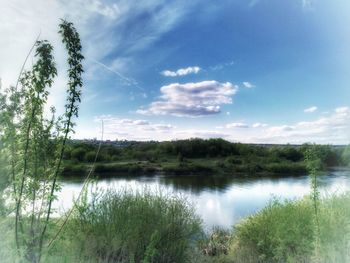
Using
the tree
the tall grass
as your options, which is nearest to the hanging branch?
the tree

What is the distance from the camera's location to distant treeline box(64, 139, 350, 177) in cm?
4934

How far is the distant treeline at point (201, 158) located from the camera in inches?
1943

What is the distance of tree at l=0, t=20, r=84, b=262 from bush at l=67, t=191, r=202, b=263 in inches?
46.0

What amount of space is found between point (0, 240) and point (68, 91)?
7.49 feet

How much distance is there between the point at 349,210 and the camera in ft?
24.9

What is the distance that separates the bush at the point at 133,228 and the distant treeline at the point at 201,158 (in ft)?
122

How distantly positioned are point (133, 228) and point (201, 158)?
61.6 meters

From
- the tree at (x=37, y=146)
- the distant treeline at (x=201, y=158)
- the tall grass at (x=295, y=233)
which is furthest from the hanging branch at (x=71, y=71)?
the distant treeline at (x=201, y=158)

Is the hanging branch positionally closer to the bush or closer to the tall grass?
the bush

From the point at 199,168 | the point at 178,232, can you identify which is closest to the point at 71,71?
the point at 178,232

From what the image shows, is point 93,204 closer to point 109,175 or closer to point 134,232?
point 134,232

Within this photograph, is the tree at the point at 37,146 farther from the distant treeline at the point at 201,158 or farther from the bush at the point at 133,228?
the distant treeline at the point at 201,158

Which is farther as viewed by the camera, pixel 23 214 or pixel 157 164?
pixel 157 164

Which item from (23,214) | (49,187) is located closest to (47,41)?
(49,187)
